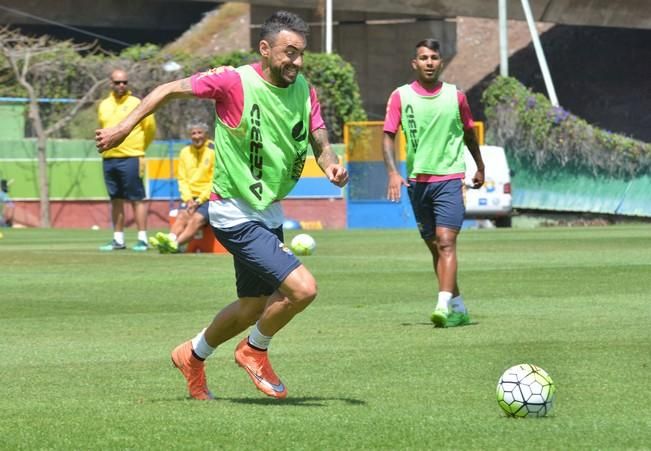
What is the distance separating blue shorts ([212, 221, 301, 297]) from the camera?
7.88m

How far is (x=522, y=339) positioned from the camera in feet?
35.2

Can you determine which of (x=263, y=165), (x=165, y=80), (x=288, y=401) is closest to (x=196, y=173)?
(x=263, y=165)

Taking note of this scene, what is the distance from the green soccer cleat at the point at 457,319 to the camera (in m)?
11.9

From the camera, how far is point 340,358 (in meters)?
9.91

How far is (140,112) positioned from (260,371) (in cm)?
147

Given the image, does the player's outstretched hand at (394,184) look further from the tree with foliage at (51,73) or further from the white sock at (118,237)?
the tree with foliage at (51,73)

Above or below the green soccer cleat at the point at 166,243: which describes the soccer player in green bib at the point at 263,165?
above

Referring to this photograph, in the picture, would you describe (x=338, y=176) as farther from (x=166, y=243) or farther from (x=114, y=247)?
(x=114, y=247)

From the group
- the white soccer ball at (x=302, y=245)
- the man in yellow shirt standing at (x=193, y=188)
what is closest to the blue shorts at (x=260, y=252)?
the man in yellow shirt standing at (x=193, y=188)

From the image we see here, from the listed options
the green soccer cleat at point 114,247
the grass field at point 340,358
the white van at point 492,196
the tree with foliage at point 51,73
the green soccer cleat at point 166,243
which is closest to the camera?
the grass field at point 340,358

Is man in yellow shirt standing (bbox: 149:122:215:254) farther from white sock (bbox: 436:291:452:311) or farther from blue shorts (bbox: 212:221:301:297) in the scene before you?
blue shorts (bbox: 212:221:301:297)

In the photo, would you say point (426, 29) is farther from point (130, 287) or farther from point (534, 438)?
point (534, 438)

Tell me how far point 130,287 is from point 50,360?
5641 millimetres

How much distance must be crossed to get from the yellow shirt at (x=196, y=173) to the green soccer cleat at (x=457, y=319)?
899 cm
